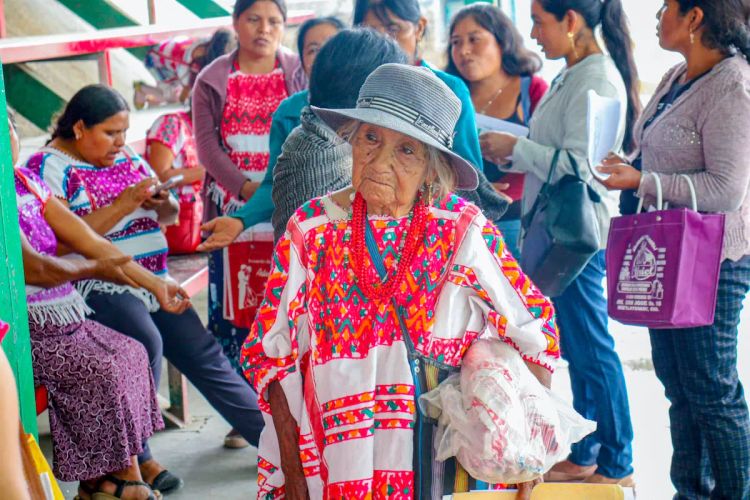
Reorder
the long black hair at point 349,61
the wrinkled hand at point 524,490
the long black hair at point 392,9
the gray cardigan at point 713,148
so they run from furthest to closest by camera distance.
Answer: the long black hair at point 392,9, the gray cardigan at point 713,148, the long black hair at point 349,61, the wrinkled hand at point 524,490

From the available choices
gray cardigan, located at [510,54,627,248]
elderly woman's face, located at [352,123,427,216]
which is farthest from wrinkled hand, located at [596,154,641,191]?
elderly woman's face, located at [352,123,427,216]

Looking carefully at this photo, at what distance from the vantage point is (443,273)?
7.23 feet

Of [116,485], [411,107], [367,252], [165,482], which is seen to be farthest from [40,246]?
[411,107]

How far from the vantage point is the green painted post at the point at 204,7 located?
29.6ft

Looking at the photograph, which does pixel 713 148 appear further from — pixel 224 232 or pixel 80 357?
pixel 80 357

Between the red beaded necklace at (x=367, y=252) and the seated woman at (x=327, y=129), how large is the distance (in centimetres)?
48

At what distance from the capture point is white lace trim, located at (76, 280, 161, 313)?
3781 mm

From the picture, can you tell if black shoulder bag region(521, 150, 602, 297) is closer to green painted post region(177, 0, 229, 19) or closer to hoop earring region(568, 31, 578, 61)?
hoop earring region(568, 31, 578, 61)

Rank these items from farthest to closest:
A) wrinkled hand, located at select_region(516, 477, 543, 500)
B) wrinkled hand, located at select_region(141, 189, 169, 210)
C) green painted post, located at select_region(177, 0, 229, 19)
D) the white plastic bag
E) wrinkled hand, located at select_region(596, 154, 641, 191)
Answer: green painted post, located at select_region(177, 0, 229, 19), wrinkled hand, located at select_region(141, 189, 169, 210), wrinkled hand, located at select_region(596, 154, 641, 191), wrinkled hand, located at select_region(516, 477, 543, 500), the white plastic bag

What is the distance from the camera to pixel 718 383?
10.6ft

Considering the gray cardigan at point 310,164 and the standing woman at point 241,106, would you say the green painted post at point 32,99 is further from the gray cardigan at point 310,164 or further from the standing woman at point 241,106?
the gray cardigan at point 310,164

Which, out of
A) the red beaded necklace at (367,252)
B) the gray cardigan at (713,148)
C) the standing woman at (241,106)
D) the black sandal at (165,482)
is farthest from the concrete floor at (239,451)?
the red beaded necklace at (367,252)

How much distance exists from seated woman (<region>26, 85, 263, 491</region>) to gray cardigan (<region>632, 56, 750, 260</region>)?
192 centimetres

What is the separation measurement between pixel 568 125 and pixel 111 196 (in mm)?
1876
